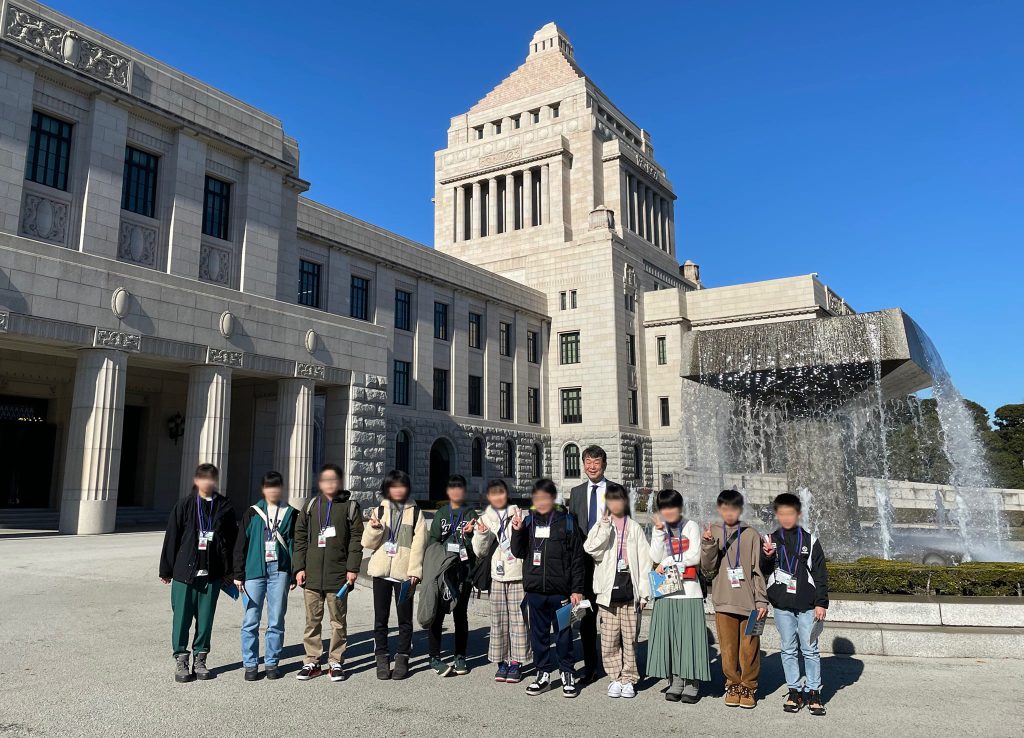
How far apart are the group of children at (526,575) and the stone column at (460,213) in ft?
149

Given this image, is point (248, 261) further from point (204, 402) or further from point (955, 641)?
point (955, 641)

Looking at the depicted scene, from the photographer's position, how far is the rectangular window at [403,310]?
1293 inches

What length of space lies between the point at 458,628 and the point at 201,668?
2.29 metres

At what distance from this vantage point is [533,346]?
41.4 m

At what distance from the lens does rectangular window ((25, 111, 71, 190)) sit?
18047mm

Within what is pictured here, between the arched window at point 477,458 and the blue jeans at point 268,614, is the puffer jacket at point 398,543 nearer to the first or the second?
the blue jeans at point 268,614

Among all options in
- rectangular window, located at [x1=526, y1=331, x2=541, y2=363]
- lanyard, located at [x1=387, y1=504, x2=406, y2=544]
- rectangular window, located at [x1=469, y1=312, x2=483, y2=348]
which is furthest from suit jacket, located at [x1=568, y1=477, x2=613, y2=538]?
rectangular window, located at [x1=526, y1=331, x2=541, y2=363]

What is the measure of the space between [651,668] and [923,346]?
1161 cm

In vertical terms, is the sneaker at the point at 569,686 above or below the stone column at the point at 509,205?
below

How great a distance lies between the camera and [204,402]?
61.8ft

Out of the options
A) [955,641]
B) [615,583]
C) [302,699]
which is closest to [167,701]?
[302,699]

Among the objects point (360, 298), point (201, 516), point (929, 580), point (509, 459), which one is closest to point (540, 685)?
point (201, 516)

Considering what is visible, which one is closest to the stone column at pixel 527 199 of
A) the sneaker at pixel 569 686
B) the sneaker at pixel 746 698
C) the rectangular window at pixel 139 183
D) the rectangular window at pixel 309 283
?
the rectangular window at pixel 309 283

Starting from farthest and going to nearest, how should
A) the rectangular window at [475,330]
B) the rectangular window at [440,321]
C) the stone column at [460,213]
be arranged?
1. the stone column at [460,213]
2. the rectangular window at [475,330]
3. the rectangular window at [440,321]
